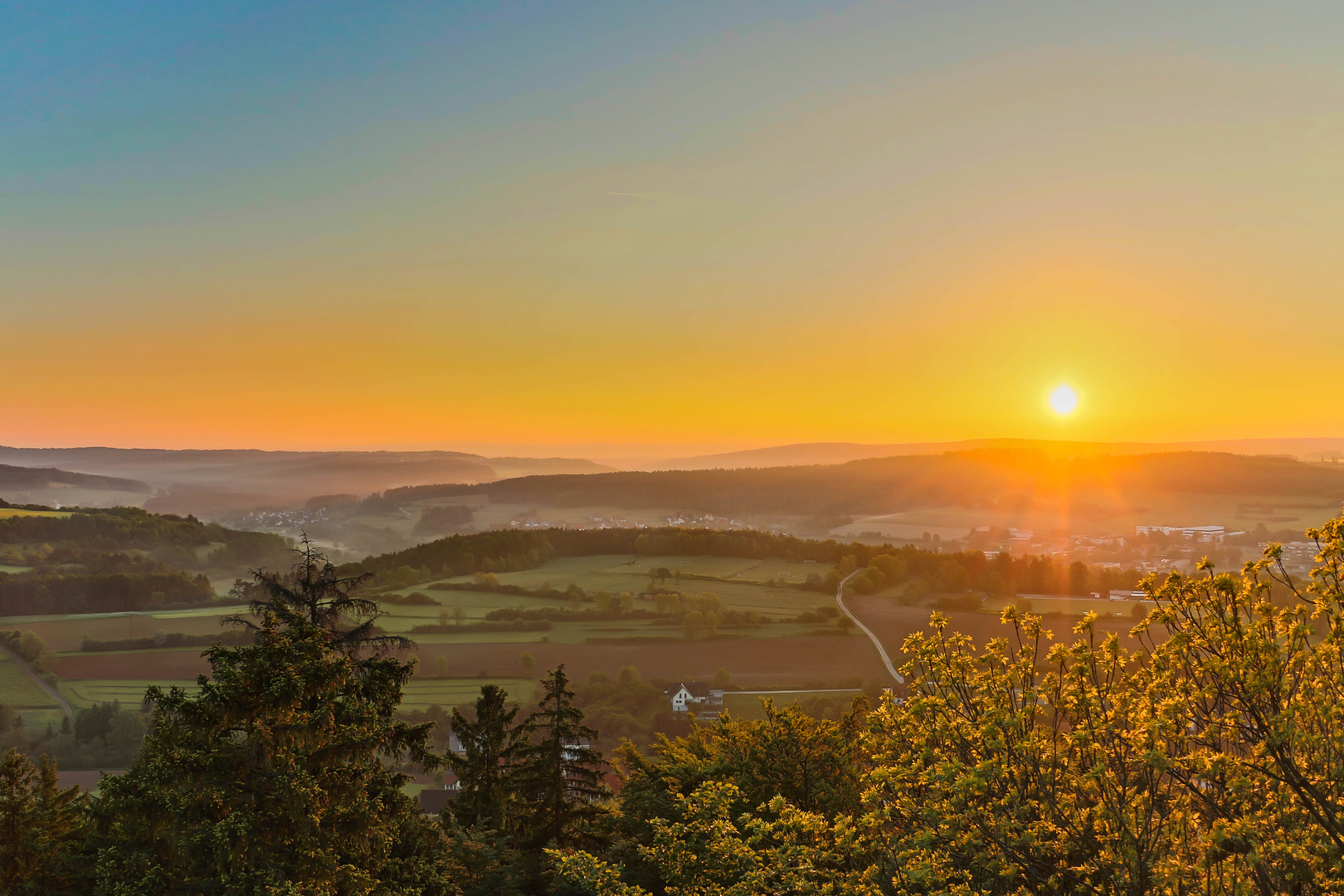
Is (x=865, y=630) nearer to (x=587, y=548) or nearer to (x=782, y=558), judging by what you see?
(x=782, y=558)

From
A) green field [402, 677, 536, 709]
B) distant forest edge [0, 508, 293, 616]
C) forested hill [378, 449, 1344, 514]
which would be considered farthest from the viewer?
forested hill [378, 449, 1344, 514]

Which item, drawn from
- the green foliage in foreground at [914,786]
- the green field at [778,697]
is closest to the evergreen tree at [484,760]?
the green foliage in foreground at [914,786]

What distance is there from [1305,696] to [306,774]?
1353 cm

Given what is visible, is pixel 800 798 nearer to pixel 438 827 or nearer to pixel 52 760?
pixel 438 827

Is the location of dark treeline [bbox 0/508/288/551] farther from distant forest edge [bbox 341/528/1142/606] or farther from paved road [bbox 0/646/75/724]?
paved road [bbox 0/646/75/724]

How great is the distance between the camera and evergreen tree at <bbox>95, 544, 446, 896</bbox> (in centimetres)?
1195

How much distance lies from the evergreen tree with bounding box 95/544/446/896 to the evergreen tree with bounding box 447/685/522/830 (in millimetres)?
8906

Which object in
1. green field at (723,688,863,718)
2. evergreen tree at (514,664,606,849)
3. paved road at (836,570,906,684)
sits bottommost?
green field at (723,688,863,718)

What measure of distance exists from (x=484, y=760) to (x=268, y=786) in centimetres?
1176

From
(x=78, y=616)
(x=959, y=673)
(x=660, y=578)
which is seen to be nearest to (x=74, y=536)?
(x=78, y=616)

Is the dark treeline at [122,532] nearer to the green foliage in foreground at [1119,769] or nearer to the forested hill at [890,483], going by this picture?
the forested hill at [890,483]

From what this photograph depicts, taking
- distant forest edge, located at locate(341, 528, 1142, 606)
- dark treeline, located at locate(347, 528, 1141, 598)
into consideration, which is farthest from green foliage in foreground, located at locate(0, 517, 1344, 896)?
dark treeline, located at locate(347, 528, 1141, 598)

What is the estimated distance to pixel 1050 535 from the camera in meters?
149

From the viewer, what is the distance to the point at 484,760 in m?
23.5
